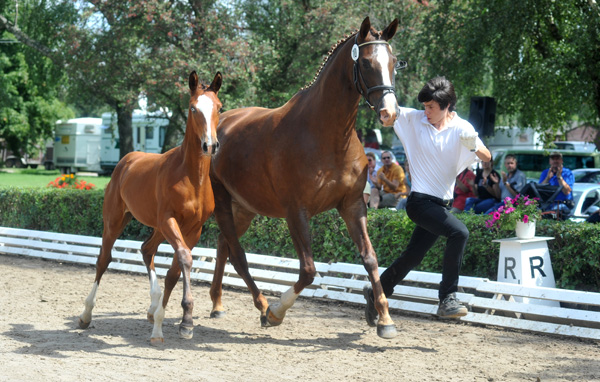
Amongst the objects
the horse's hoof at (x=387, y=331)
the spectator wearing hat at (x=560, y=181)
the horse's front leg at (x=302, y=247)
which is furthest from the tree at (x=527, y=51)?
the horse's hoof at (x=387, y=331)

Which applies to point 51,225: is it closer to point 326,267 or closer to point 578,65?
point 326,267

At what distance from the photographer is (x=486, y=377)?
17.2 feet

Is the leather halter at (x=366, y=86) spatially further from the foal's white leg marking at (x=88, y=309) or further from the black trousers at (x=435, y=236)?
the foal's white leg marking at (x=88, y=309)

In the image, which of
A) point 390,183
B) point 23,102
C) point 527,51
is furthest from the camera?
point 23,102

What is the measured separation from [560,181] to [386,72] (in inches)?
267

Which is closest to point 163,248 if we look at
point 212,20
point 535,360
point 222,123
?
point 222,123

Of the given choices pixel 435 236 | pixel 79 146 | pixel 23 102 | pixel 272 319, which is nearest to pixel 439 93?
pixel 435 236

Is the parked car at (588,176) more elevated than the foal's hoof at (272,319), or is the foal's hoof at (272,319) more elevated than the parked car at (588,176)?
the parked car at (588,176)

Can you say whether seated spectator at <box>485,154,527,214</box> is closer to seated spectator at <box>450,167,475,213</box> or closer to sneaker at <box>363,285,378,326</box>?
seated spectator at <box>450,167,475,213</box>

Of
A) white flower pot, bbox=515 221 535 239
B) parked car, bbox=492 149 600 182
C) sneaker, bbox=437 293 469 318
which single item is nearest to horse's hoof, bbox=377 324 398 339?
sneaker, bbox=437 293 469 318

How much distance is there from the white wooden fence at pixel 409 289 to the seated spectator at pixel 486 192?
3.36 m

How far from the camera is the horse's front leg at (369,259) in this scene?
5.93 m

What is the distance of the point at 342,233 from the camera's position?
→ 9.42m

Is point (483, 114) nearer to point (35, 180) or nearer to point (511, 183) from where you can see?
point (511, 183)
